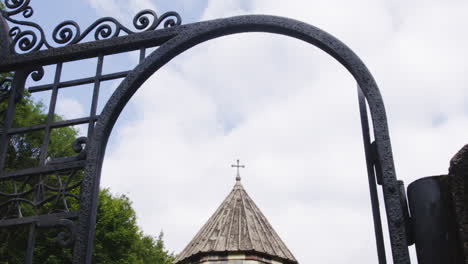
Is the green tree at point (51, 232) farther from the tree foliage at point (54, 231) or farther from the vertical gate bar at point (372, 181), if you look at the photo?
the vertical gate bar at point (372, 181)

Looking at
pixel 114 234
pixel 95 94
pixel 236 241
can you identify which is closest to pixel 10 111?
pixel 95 94

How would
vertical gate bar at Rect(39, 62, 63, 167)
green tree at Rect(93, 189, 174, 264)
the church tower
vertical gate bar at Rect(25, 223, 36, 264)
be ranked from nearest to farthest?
vertical gate bar at Rect(25, 223, 36, 264), vertical gate bar at Rect(39, 62, 63, 167), the church tower, green tree at Rect(93, 189, 174, 264)

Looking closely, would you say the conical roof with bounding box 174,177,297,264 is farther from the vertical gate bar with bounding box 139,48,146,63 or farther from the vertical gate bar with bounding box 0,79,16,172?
the vertical gate bar with bounding box 139,48,146,63

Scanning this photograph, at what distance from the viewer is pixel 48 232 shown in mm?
18141

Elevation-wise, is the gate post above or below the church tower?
below

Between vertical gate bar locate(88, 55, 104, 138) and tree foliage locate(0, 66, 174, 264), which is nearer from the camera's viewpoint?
vertical gate bar locate(88, 55, 104, 138)

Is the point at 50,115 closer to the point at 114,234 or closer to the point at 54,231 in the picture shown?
the point at 54,231

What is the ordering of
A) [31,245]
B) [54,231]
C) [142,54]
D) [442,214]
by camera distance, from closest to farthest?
[442,214]
[31,245]
[142,54]
[54,231]

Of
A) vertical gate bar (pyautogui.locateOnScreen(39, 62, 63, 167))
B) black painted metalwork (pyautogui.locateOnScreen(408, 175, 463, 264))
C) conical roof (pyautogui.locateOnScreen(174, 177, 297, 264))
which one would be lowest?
black painted metalwork (pyautogui.locateOnScreen(408, 175, 463, 264))

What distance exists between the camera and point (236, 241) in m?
13.8

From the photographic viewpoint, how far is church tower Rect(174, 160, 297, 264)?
43.6 ft

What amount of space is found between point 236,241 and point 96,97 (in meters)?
10.8

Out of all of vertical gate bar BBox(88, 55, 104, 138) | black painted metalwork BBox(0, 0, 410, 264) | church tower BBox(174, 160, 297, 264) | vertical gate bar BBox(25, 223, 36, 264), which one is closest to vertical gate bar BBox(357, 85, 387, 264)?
black painted metalwork BBox(0, 0, 410, 264)

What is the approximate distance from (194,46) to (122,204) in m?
19.6
